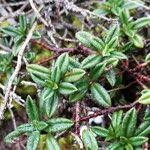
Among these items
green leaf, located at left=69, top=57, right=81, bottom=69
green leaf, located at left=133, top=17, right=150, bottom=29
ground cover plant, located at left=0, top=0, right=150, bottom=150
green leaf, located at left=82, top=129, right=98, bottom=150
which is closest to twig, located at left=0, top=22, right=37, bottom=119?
ground cover plant, located at left=0, top=0, right=150, bottom=150

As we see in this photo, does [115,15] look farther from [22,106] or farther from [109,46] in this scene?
[22,106]

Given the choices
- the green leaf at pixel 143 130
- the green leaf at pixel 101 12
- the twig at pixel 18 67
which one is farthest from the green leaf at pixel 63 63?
the green leaf at pixel 101 12

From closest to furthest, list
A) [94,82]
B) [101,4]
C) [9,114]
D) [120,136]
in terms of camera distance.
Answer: [120,136]
[94,82]
[9,114]
[101,4]

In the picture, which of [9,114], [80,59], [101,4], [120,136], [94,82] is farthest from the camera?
[101,4]

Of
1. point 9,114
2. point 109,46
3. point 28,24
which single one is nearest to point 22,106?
point 9,114

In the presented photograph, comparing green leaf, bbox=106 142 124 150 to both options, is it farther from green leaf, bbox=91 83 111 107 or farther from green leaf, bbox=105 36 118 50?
green leaf, bbox=105 36 118 50

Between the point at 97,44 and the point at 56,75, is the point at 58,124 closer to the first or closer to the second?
the point at 56,75
